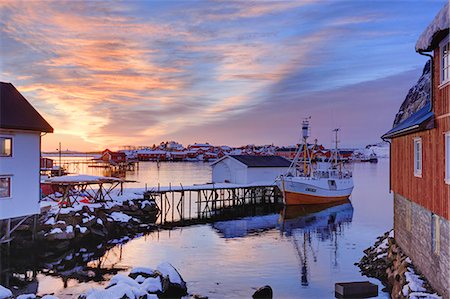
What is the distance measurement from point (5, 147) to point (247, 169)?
116ft

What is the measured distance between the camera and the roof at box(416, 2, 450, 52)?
11.7 meters

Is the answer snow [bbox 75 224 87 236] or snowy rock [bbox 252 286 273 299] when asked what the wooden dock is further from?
snowy rock [bbox 252 286 273 299]

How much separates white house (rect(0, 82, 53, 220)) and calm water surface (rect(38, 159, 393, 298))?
4003mm

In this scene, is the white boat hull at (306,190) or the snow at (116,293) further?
the white boat hull at (306,190)

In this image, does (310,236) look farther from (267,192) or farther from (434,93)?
(267,192)

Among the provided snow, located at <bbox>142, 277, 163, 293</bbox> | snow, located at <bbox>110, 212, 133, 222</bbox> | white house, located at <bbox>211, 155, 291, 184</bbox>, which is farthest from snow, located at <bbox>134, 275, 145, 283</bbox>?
white house, located at <bbox>211, 155, 291, 184</bbox>

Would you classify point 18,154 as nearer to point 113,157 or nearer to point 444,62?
point 444,62

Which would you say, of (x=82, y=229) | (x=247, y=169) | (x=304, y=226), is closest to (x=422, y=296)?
(x=82, y=229)

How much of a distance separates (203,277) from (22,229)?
12732 mm

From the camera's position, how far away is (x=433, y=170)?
13.5 metres

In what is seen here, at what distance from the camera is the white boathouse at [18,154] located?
21955mm

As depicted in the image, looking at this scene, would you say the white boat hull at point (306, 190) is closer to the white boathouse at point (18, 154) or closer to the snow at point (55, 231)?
the snow at point (55, 231)

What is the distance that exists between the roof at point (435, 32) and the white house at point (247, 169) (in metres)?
41.4

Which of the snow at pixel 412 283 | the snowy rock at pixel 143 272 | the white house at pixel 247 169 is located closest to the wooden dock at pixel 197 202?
the white house at pixel 247 169
